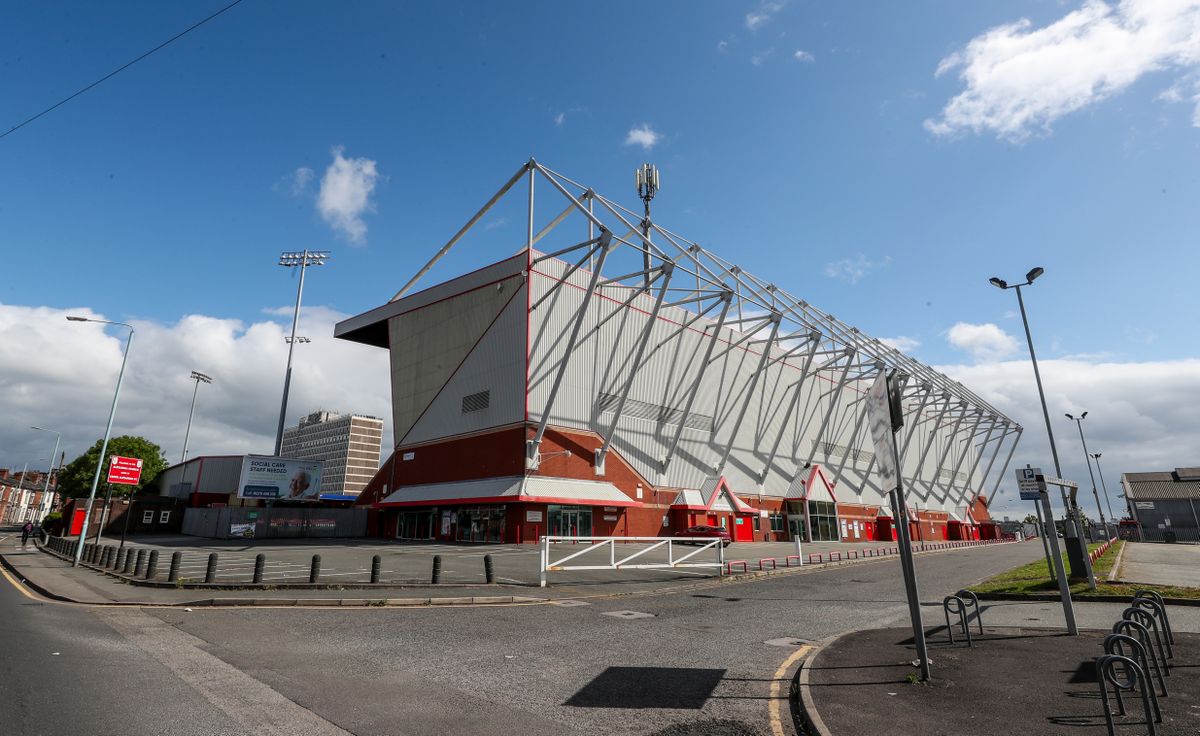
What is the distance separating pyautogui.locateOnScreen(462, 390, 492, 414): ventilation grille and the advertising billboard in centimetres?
1981

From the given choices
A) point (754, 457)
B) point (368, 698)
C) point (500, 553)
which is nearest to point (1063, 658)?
point (368, 698)

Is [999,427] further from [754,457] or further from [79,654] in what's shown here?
[79,654]

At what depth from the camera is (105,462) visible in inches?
2864

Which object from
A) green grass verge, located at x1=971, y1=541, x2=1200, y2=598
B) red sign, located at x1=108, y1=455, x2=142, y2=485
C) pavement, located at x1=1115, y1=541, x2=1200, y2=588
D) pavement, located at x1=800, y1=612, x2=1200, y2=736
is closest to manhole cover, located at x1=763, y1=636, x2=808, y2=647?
pavement, located at x1=800, y1=612, x2=1200, y2=736

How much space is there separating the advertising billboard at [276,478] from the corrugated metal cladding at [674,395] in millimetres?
28419

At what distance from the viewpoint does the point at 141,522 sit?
187 feet

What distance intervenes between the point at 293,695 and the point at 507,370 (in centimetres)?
3573

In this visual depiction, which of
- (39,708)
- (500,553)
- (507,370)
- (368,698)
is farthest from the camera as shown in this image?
(507,370)

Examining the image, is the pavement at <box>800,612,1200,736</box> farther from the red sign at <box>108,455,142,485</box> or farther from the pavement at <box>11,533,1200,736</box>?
the red sign at <box>108,455,142,485</box>

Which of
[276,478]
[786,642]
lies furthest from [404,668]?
[276,478]

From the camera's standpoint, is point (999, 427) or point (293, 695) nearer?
point (293, 695)

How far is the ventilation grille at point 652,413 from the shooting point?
45.3 m

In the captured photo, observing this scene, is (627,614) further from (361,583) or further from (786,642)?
(361,583)

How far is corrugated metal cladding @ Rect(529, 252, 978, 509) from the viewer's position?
43.2m
